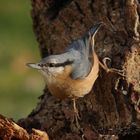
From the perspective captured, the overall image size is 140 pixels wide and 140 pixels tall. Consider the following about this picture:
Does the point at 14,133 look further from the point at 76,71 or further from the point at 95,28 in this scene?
the point at 95,28

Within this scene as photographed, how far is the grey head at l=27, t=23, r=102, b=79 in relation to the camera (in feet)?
16.0

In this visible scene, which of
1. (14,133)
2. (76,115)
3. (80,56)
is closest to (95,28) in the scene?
(80,56)

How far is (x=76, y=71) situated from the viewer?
16.3 ft

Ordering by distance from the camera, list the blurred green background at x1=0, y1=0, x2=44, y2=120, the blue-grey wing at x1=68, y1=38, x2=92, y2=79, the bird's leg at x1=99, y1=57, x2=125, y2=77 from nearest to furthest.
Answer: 1. the bird's leg at x1=99, y1=57, x2=125, y2=77
2. the blue-grey wing at x1=68, y1=38, x2=92, y2=79
3. the blurred green background at x1=0, y1=0, x2=44, y2=120

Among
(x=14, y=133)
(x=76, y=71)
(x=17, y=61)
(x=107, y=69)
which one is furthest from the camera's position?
(x=17, y=61)

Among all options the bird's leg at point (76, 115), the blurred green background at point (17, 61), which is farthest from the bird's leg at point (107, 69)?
the blurred green background at point (17, 61)

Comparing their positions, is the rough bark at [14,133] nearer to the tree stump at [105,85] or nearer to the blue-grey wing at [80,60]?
the tree stump at [105,85]

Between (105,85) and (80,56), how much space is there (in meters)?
0.32

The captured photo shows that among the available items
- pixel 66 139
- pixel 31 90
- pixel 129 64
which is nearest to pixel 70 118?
pixel 66 139

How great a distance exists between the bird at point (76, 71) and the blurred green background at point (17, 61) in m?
2.43

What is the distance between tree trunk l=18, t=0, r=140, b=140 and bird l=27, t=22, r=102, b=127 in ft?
0.22

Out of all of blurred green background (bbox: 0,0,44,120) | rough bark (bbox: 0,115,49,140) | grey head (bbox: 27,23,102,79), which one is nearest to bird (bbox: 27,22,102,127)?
grey head (bbox: 27,23,102,79)

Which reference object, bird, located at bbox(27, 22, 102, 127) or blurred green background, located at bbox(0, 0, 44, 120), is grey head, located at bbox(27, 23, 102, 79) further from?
blurred green background, located at bbox(0, 0, 44, 120)

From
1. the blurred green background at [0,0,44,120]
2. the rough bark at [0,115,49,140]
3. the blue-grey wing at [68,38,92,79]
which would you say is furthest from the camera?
the blurred green background at [0,0,44,120]
